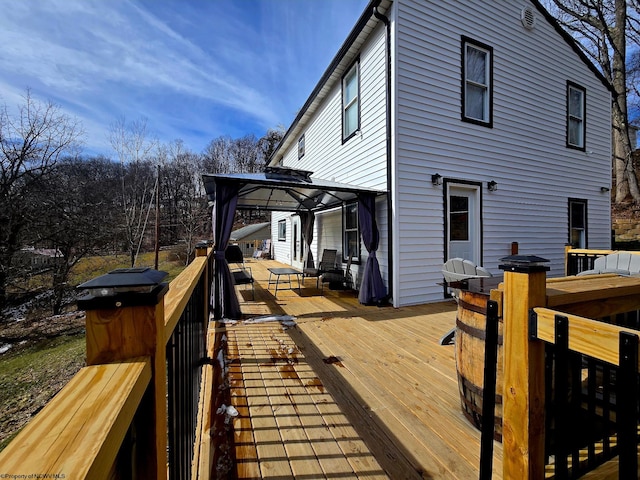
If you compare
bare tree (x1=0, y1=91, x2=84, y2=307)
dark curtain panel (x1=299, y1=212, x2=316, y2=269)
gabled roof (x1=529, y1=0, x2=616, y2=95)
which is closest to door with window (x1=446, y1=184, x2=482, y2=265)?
dark curtain panel (x1=299, y1=212, x2=316, y2=269)

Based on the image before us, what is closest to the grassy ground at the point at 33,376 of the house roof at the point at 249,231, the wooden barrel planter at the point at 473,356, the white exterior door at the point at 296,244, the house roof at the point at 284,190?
the house roof at the point at 284,190

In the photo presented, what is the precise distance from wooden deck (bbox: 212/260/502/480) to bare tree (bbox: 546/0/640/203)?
1522 cm

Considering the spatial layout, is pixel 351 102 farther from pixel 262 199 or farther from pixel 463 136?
pixel 262 199

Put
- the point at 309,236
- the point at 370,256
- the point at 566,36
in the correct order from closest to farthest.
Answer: the point at 370,256 → the point at 566,36 → the point at 309,236

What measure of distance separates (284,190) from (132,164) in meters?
13.5

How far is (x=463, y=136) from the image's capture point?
6.08 meters

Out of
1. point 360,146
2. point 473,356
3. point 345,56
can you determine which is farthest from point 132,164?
point 473,356

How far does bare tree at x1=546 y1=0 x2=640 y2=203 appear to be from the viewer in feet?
39.3

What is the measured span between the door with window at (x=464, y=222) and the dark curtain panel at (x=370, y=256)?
5.13 ft

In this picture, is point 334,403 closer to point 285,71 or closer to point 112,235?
point 285,71

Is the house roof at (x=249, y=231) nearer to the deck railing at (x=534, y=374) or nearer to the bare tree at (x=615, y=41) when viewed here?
the deck railing at (x=534, y=374)

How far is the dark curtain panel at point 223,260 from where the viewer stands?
471 cm

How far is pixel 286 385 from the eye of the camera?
265 cm

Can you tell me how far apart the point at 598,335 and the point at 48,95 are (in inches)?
579
